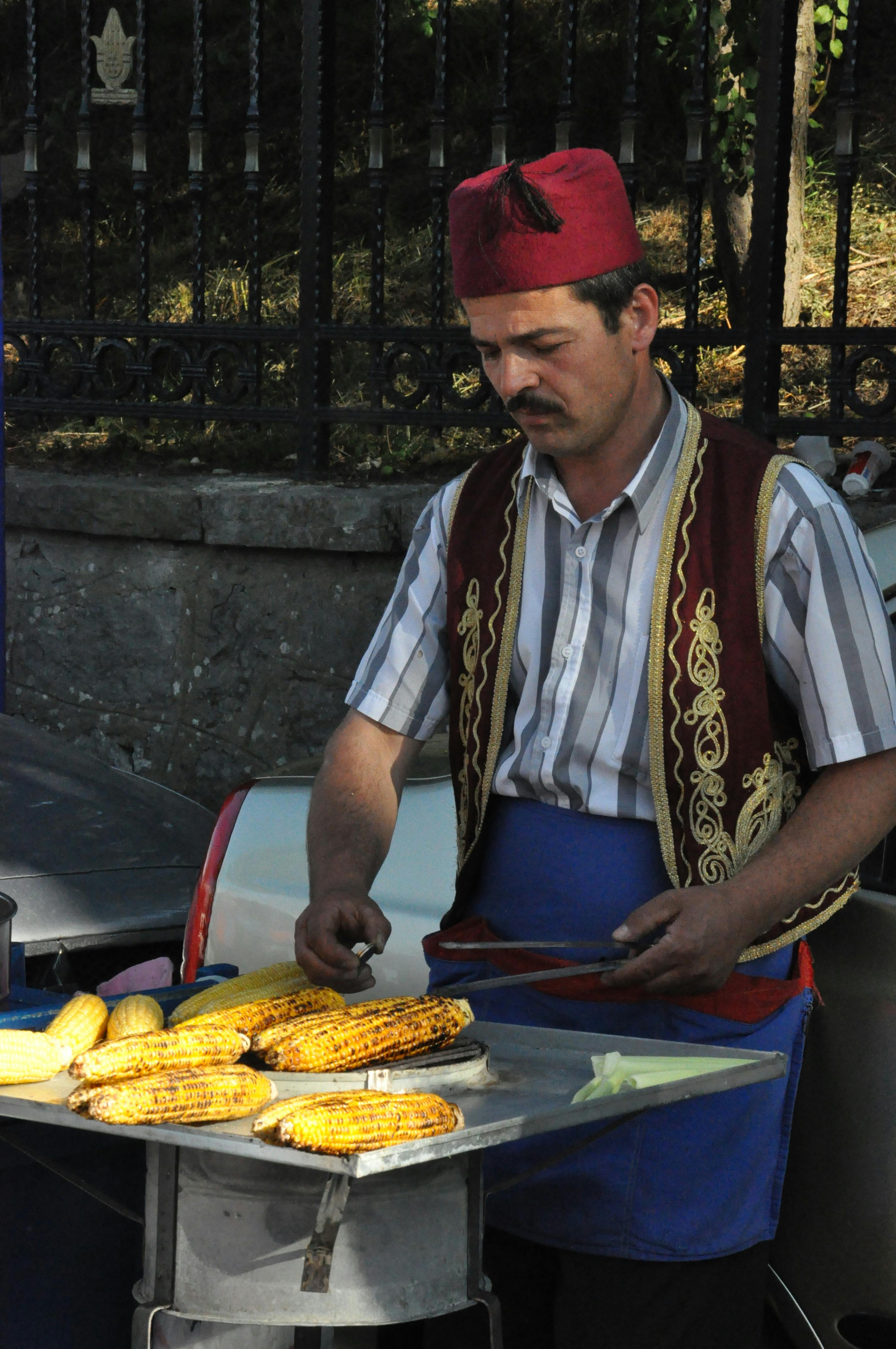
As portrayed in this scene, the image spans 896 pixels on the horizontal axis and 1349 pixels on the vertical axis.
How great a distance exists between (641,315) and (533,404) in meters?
0.21

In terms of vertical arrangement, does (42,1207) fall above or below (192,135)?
below

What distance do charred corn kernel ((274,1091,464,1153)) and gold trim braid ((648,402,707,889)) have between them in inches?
20.5

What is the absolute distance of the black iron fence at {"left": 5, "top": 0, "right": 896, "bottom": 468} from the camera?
434cm

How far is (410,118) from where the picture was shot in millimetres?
9133

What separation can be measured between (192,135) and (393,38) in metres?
4.36

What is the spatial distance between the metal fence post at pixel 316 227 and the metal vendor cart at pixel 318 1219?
11.1 feet

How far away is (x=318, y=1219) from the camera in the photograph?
1647 millimetres

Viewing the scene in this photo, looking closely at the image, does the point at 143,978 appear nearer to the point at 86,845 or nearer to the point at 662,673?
the point at 86,845

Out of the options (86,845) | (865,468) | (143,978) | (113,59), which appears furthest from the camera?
(113,59)

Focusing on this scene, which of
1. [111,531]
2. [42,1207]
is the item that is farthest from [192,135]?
[42,1207]

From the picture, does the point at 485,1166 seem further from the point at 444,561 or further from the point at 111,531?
the point at 111,531

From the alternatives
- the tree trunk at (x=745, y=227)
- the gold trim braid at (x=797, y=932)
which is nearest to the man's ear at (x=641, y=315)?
the gold trim braid at (x=797, y=932)

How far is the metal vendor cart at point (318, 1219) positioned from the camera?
5.63 feet

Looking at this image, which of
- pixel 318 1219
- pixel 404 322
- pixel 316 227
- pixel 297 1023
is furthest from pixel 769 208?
pixel 404 322
